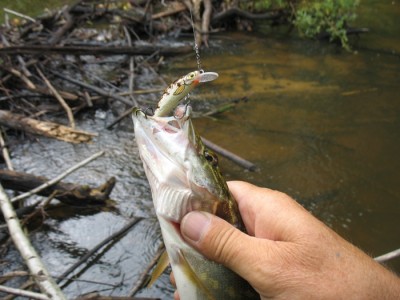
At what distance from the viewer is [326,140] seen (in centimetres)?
540

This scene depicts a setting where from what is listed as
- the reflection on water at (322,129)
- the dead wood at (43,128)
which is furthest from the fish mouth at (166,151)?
the dead wood at (43,128)

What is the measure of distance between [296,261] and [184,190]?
1.90 ft

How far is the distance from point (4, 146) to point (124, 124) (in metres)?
1.66

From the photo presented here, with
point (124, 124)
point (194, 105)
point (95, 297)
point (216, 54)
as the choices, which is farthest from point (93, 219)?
point (216, 54)

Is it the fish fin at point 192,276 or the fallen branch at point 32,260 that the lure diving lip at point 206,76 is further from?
the fallen branch at point 32,260

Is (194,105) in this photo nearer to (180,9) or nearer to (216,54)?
(216,54)

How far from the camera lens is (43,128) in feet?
15.7

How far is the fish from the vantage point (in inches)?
69.7

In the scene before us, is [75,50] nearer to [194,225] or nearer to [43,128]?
[43,128]

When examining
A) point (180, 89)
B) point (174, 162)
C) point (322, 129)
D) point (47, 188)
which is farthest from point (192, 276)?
point (322, 129)

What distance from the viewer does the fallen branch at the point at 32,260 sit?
2285 millimetres

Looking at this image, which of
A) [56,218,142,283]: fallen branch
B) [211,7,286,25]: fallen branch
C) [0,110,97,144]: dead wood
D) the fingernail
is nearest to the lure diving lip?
the fingernail

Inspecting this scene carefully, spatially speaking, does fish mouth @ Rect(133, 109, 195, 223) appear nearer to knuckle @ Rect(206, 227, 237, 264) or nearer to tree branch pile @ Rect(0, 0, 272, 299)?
knuckle @ Rect(206, 227, 237, 264)

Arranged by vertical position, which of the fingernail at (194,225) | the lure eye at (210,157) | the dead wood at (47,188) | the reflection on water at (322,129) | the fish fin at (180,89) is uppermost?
the fish fin at (180,89)
